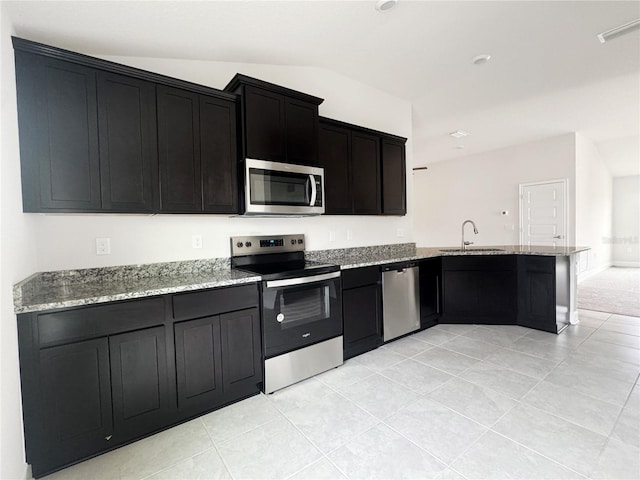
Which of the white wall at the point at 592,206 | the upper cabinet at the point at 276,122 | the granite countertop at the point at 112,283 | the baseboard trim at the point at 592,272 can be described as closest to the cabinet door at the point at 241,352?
the granite countertop at the point at 112,283

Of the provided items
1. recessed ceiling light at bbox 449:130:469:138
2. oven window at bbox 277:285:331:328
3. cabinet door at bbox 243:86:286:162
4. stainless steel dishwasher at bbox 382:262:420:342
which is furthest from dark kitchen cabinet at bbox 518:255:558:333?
cabinet door at bbox 243:86:286:162

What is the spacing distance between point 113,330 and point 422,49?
343cm

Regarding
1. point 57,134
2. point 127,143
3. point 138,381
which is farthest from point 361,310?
point 57,134

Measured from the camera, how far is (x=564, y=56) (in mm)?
3143

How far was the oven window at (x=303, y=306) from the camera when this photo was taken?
240 cm

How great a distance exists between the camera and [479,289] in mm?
3760

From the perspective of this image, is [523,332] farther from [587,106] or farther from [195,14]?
[195,14]

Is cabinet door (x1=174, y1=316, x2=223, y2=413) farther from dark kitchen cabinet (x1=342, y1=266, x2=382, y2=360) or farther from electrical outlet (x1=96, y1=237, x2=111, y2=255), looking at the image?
dark kitchen cabinet (x1=342, y1=266, x2=382, y2=360)

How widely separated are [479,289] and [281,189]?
2.79 meters

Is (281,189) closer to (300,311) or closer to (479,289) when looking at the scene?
(300,311)

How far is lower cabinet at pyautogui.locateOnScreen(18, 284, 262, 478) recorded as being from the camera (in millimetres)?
1564

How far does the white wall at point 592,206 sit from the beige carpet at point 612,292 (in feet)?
1.24

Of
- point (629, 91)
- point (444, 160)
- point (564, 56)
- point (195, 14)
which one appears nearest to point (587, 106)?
point (629, 91)

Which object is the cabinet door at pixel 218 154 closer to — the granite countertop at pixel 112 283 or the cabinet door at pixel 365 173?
the granite countertop at pixel 112 283
